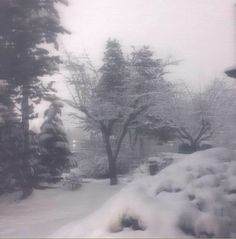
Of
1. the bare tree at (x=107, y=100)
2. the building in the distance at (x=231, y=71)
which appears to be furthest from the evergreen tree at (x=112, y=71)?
the building in the distance at (x=231, y=71)

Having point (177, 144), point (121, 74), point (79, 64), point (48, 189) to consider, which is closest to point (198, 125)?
point (177, 144)

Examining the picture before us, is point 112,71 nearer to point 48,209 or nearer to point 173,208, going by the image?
point 48,209

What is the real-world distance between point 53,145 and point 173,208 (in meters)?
11.0

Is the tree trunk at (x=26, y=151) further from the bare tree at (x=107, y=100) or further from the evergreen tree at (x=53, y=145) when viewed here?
the bare tree at (x=107, y=100)

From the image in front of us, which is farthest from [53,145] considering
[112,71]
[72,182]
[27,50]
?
[112,71]

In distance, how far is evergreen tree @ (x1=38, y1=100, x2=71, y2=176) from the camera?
1647 centimetres

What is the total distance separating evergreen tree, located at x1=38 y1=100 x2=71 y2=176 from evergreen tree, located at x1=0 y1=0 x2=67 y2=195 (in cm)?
104

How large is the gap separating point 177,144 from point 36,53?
929cm

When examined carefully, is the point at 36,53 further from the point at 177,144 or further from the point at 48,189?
the point at 177,144

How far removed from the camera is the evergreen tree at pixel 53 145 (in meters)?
16.5

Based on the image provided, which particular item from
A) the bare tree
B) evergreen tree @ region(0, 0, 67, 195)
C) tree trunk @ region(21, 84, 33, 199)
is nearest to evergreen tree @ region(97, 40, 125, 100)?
the bare tree

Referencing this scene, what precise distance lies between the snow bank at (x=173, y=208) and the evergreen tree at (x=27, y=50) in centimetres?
891

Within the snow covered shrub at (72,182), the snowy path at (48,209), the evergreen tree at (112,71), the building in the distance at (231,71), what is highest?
the evergreen tree at (112,71)

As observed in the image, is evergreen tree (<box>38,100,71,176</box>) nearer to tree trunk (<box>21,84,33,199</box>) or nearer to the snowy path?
tree trunk (<box>21,84,33,199</box>)
